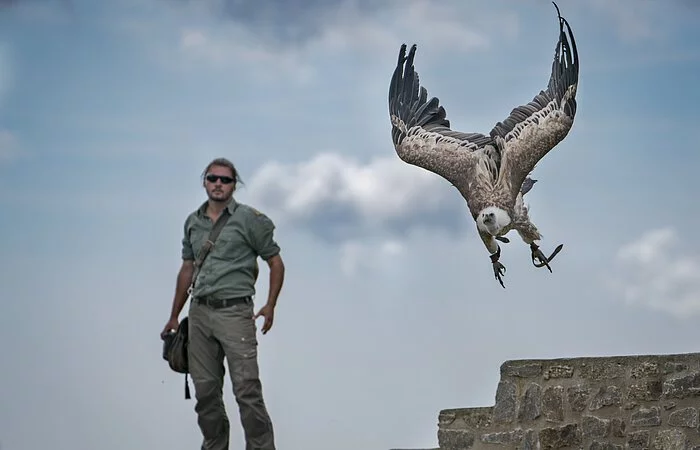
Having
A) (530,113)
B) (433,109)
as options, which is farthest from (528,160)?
(433,109)

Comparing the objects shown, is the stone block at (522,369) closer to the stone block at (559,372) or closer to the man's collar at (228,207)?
the stone block at (559,372)

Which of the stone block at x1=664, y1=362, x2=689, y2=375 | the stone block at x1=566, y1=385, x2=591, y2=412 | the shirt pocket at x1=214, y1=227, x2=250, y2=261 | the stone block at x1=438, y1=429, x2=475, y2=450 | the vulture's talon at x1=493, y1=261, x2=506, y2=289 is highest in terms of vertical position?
the vulture's talon at x1=493, y1=261, x2=506, y2=289

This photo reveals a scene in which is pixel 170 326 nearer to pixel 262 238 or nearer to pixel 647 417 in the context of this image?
pixel 262 238

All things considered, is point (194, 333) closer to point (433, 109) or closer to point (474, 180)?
point (474, 180)

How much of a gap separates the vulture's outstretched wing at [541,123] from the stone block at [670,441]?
14.8 ft

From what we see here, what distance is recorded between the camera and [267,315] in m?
6.27

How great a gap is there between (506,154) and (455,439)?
429 centimetres

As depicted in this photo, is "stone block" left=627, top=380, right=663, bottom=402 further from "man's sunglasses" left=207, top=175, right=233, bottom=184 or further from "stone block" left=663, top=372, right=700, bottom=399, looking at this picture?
"man's sunglasses" left=207, top=175, right=233, bottom=184

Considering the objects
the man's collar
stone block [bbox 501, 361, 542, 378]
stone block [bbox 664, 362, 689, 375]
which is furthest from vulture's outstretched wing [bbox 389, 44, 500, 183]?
the man's collar

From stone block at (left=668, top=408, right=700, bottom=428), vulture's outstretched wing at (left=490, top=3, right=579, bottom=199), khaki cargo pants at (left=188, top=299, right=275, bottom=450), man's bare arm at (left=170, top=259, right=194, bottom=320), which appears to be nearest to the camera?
khaki cargo pants at (left=188, top=299, right=275, bottom=450)

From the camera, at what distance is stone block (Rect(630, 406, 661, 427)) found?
7973 mm

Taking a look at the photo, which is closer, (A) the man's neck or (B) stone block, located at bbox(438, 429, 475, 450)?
(A) the man's neck

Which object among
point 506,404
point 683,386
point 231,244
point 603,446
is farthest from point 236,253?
point 683,386

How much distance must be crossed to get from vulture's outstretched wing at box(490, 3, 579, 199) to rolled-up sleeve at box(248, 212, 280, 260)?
237 inches
